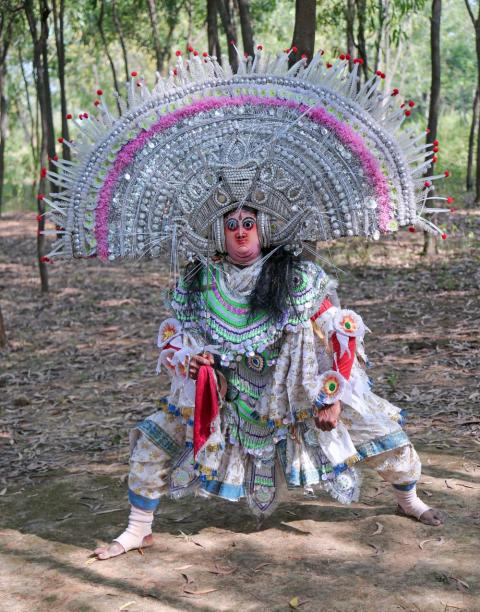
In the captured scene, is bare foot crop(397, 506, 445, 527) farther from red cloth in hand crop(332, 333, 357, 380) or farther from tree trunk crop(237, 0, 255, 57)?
tree trunk crop(237, 0, 255, 57)

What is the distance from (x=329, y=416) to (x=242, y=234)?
0.80 meters

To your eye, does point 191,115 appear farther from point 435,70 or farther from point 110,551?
point 435,70

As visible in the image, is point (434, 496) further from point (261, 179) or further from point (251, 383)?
point (261, 179)

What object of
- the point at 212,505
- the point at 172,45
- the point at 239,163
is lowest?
the point at 212,505

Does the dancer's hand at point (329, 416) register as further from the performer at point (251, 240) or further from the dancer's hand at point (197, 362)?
the dancer's hand at point (197, 362)

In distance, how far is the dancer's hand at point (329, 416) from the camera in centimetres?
331

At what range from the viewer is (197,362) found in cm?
334

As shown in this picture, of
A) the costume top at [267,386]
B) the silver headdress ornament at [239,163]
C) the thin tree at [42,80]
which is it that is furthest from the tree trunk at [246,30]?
the costume top at [267,386]

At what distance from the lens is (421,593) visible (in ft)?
10.1

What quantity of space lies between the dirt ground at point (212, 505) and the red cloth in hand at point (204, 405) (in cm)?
55

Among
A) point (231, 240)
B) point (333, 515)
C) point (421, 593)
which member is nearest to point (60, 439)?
point (333, 515)

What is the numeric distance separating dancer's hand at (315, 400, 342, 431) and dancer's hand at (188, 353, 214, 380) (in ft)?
1.59

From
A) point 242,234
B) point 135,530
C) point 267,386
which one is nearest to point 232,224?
point 242,234

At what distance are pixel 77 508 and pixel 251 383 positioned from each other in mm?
1297
